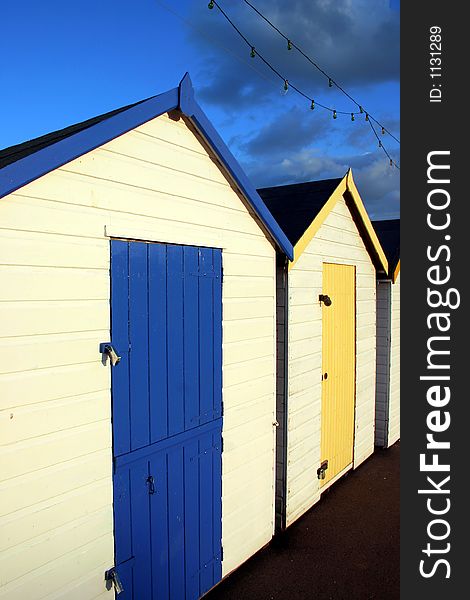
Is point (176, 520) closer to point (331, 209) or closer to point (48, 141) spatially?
point (48, 141)

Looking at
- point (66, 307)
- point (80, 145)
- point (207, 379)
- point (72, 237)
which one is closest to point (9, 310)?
point (66, 307)

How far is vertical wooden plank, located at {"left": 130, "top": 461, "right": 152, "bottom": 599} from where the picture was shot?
3482 mm

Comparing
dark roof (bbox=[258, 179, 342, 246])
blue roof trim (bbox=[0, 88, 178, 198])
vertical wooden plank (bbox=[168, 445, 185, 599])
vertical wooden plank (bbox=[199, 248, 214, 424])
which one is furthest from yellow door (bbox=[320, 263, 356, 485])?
blue roof trim (bbox=[0, 88, 178, 198])

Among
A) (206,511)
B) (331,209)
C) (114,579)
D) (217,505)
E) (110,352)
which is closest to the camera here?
(110,352)

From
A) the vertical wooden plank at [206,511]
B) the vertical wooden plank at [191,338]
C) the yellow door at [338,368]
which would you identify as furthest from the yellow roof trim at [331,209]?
the vertical wooden plank at [206,511]

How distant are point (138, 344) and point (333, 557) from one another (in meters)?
3.16

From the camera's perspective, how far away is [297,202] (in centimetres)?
605

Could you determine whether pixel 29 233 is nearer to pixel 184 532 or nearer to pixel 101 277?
pixel 101 277

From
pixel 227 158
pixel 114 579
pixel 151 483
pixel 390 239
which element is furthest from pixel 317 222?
pixel 114 579

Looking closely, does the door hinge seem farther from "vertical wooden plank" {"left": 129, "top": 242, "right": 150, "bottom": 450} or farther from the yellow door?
"vertical wooden plank" {"left": 129, "top": 242, "right": 150, "bottom": 450}

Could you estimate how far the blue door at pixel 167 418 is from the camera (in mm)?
3365

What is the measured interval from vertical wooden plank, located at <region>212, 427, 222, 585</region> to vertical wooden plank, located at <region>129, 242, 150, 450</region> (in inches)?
35.9

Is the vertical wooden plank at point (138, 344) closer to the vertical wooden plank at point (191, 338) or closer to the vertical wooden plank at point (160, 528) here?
the vertical wooden plank at point (160, 528)

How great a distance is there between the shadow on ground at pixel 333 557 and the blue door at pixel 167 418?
17.7 inches
